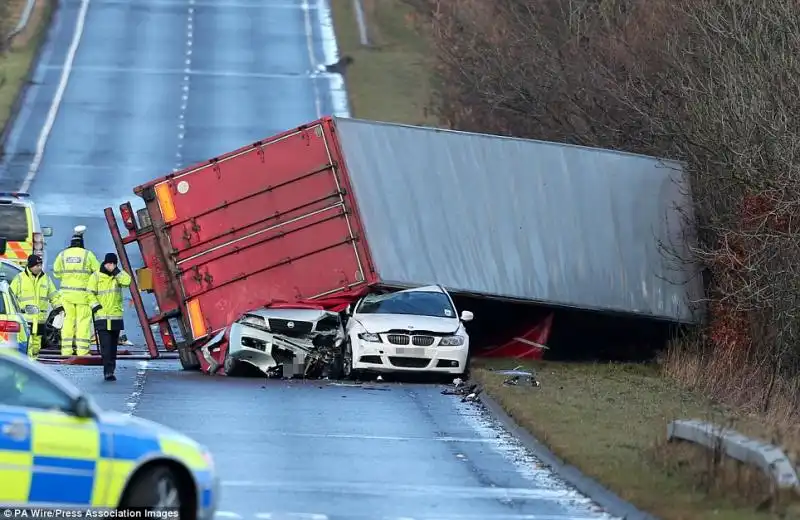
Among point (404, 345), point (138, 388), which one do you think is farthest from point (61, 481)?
point (404, 345)

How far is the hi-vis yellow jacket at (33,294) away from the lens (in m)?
21.9

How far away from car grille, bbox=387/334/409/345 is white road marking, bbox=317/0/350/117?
2749 centimetres

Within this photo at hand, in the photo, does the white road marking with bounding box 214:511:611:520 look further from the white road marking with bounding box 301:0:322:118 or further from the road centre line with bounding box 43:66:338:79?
the road centre line with bounding box 43:66:338:79

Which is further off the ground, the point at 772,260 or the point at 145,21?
the point at 145,21

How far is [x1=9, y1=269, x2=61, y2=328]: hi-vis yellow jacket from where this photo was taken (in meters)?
21.9

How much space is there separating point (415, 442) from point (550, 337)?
9.65 meters

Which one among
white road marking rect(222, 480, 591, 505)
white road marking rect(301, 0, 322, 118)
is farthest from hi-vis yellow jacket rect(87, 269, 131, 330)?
white road marking rect(301, 0, 322, 118)

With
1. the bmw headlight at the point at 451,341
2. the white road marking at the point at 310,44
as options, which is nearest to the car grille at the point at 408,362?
the bmw headlight at the point at 451,341

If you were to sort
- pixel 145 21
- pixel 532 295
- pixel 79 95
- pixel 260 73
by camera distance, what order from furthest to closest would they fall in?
1. pixel 145 21
2. pixel 260 73
3. pixel 79 95
4. pixel 532 295

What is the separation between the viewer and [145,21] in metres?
62.5

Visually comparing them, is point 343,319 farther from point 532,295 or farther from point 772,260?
point 772,260

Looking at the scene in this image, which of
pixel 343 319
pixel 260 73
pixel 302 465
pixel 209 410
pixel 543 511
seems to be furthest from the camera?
pixel 260 73

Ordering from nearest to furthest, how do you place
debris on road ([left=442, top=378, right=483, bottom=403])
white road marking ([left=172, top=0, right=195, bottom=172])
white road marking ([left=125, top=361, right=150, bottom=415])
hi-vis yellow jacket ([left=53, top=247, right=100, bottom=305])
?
white road marking ([left=125, top=361, right=150, bottom=415]) < debris on road ([left=442, top=378, right=483, bottom=403]) < hi-vis yellow jacket ([left=53, top=247, right=100, bottom=305]) < white road marking ([left=172, top=0, right=195, bottom=172])

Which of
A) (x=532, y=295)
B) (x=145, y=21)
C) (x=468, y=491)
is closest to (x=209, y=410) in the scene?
(x=468, y=491)
